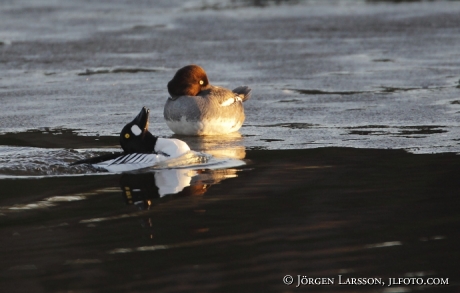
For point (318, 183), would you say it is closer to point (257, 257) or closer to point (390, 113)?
point (257, 257)

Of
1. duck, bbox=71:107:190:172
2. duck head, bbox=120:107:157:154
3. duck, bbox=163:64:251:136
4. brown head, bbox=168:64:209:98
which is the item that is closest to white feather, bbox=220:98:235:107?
duck, bbox=163:64:251:136

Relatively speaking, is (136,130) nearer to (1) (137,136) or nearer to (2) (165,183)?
(1) (137,136)

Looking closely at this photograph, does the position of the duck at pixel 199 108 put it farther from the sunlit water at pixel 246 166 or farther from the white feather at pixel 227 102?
the sunlit water at pixel 246 166

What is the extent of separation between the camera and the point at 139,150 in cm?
787

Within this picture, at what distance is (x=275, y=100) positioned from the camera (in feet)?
36.7

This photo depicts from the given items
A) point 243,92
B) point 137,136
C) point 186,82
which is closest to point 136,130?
point 137,136

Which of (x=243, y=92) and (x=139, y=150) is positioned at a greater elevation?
(x=243, y=92)

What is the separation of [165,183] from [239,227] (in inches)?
61.5

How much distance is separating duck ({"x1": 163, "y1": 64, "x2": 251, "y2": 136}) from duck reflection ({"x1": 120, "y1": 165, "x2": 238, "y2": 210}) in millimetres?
1830

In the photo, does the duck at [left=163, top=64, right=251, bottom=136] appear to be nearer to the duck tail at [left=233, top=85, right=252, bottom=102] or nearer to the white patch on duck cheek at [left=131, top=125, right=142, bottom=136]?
the duck tail at [left=233, top=85, right=252, bottom=102]

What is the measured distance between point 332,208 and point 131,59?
8706mm

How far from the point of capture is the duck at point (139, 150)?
764 cm

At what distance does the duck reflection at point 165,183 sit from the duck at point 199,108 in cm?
183

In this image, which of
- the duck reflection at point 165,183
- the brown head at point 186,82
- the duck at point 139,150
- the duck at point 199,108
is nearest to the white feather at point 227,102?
the duck at point 199,108
